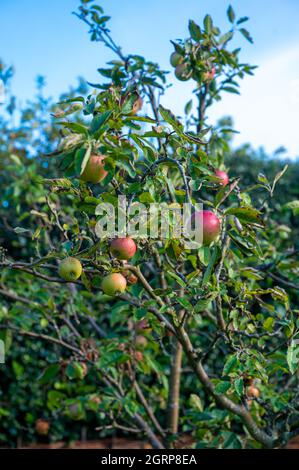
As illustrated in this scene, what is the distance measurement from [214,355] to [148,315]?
2635mm

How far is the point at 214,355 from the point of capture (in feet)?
15.0

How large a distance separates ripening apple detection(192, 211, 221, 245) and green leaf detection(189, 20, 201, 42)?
1159 mm

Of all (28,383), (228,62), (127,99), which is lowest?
(28,383)

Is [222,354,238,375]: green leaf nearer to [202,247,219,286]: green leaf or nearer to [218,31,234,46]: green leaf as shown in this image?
[202,247,219,286]: green leaf

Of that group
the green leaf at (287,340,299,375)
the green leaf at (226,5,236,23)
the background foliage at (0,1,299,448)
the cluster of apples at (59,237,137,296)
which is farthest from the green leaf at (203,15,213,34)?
the green leaf at (287,340,299,375)

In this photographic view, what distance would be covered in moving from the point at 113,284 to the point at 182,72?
126 centimetres

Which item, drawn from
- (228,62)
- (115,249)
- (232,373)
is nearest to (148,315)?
(232,373)

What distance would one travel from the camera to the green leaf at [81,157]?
1424 mm

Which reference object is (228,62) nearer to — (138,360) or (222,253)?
(222,253)

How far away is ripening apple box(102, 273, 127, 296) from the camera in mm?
1680

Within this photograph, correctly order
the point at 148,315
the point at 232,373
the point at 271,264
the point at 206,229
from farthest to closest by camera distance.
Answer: the point at 271,264 < the point at 148,315 < the point at 232,373 < the point at 206,229

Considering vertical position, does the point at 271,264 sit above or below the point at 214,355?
above

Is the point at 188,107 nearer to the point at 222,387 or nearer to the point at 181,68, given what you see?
the point at 181,68

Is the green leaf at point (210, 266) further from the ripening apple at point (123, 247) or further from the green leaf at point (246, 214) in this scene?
the ripening apple at point (123, 247)
